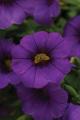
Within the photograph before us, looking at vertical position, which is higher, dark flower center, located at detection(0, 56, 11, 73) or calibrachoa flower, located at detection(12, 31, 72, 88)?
calibrachoa flower, located at detection(12, 31, 72, 88)

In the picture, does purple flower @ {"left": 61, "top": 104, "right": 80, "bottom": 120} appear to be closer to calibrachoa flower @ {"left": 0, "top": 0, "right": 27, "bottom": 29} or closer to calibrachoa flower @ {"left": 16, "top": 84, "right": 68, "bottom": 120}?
calibrachoa flower @ {"left": 16, "top": 84, "right": 68, "bottom": 120}

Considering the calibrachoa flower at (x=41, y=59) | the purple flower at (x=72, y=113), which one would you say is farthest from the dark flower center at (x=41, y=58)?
the purple flower at (x=72, y=113)

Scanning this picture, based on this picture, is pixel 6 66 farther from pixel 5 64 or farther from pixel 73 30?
pixel 73 30

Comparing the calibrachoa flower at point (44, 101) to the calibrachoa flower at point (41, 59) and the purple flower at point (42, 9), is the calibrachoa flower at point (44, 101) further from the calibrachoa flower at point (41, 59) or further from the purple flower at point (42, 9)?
the purple flower at point (42, 9)

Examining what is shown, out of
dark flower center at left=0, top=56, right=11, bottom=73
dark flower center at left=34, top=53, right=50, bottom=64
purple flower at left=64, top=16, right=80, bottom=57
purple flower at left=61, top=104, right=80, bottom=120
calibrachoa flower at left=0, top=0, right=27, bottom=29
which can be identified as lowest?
purple flower at left=61, top=104, right=80, bottom=120

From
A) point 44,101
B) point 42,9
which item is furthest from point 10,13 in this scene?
point 44,101

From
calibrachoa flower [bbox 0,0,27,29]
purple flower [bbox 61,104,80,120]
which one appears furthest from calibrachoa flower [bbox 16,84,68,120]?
calibrachoa flower [bbox 0,0,27,29]

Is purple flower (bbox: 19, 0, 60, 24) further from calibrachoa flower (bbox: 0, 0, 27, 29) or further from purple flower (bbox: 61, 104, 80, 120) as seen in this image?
purple flower (bbox: 61, 104, 80, 120)
